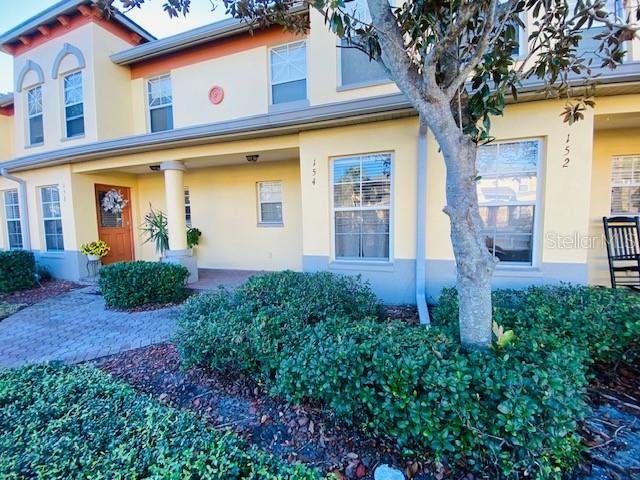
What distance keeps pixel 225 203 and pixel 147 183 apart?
118 inches

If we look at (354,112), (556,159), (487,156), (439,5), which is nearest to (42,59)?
(354,112)

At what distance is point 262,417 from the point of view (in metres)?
2.43

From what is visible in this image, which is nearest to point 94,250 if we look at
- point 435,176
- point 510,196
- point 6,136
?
point 6,136

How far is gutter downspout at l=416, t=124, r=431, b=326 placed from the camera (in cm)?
452

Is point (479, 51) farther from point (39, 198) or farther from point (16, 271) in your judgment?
point (39, 198)

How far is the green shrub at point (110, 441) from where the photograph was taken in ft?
5.55

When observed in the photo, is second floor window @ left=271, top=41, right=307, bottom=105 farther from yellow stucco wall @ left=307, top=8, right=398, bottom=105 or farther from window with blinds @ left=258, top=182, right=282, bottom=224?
window with blinds @ left=258, top=182, right=282, bottom=224

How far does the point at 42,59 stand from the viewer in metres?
8.20

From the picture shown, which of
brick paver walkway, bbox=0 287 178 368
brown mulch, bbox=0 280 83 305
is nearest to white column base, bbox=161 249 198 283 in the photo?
brick paver walkway, bbox=0 287 178 368

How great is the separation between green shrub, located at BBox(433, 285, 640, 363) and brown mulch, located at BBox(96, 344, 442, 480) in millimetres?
1785

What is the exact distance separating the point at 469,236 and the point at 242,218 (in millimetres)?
6591

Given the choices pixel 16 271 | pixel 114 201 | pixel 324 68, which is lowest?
pixel 16 271

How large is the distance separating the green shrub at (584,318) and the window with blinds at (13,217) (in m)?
12.4

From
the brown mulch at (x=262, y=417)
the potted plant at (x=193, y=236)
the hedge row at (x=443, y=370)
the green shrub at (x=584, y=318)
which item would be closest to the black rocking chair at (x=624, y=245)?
the green shrub at (x=584, y=318)
